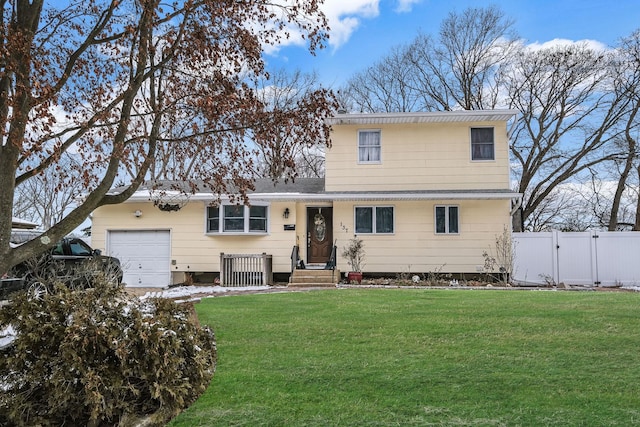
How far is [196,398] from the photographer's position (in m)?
4.33

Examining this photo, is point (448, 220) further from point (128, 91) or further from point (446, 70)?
point (446, 70)

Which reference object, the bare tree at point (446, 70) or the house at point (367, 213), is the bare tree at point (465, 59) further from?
the house at point (367, 213)

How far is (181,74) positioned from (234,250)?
35.6ft

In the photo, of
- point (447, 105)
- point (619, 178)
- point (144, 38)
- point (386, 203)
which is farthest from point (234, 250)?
point (619, 178)

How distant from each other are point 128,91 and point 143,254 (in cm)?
1256

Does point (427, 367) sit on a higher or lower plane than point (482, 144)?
lower

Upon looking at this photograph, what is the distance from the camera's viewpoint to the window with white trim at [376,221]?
54.3 feet

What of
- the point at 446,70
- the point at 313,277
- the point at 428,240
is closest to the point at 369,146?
the point at 428,240

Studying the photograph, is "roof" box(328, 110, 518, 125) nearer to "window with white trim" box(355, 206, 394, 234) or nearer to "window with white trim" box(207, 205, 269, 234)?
"window with white trim" box(355, 206, 394, 234)

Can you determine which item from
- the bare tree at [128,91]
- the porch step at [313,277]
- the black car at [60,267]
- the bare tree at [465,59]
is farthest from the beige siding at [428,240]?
the bare tree at [465,59]

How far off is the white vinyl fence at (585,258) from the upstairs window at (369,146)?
5671mm

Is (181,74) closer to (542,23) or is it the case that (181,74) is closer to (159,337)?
(159,337)

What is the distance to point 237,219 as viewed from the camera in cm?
1670

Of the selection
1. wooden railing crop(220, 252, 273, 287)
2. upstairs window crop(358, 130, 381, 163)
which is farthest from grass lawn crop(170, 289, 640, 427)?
upstairs window crop(358, 130, 381, 163)
